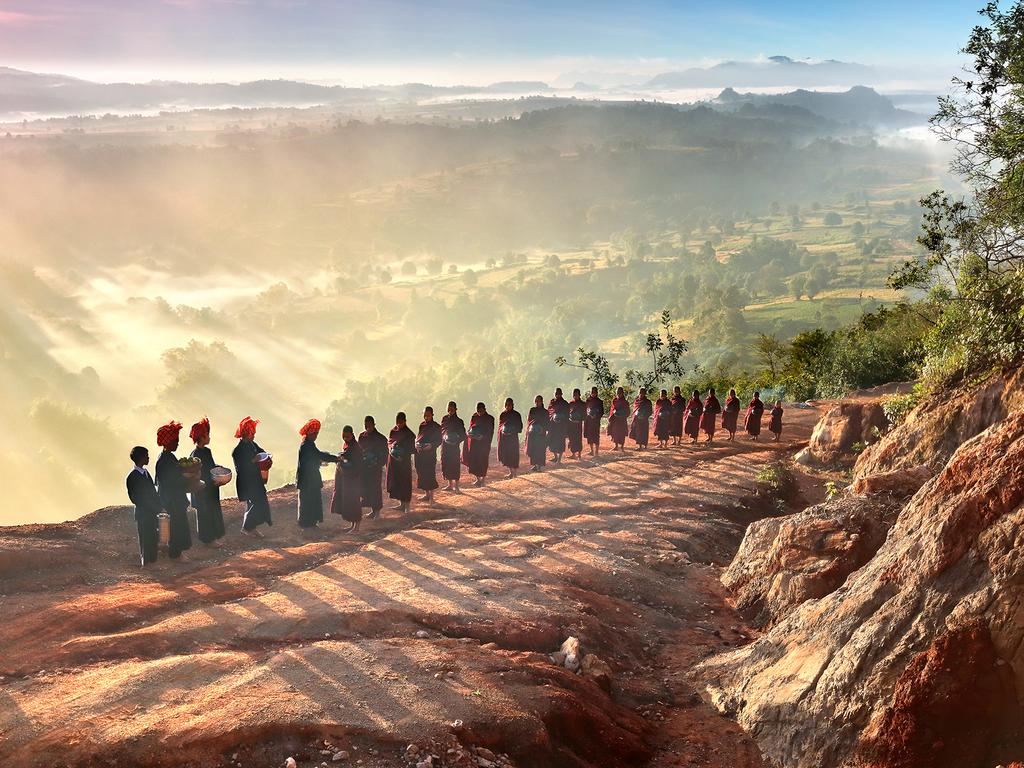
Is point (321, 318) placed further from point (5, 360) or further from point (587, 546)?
point (587, 546)

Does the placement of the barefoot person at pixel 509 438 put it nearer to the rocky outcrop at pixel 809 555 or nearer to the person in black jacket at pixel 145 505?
the rocky outcrop at pixel 809 555

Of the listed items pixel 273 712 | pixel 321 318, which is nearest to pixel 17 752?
pixel 273 712

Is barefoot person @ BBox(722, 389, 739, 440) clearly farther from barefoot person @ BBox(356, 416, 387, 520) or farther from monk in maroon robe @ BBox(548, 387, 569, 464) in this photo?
barefoot person @ BBox(356, 416, 387, 520)

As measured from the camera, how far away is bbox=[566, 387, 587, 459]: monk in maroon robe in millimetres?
20328

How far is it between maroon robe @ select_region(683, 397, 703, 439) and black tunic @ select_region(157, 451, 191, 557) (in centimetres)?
1365

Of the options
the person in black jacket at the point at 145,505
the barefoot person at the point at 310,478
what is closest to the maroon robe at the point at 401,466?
the barefoot person at the point at 310,478

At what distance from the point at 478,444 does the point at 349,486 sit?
159 inches

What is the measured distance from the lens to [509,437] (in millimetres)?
18906

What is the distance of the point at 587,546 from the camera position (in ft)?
43.0

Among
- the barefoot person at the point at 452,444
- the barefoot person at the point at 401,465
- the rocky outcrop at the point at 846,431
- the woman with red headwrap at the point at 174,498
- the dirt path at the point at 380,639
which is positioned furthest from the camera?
the rocky outcrop at the point at 846,431

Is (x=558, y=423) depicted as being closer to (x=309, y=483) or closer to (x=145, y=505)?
(x=309, y=483)

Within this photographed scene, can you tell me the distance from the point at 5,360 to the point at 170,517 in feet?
487

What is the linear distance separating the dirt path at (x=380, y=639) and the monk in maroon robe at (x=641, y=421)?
6.57m

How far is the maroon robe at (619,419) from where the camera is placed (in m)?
21.5
